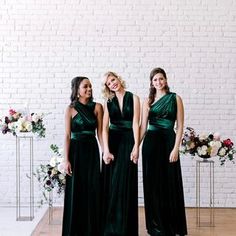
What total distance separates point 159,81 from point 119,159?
2.72 ft

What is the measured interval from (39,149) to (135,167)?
1.94 meters

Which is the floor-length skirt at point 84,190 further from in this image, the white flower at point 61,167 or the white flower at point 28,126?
the white flower at point 28,126

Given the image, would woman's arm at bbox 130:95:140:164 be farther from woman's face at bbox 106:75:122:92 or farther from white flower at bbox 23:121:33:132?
white flower at bbox 23:121:33:132

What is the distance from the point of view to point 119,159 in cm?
453

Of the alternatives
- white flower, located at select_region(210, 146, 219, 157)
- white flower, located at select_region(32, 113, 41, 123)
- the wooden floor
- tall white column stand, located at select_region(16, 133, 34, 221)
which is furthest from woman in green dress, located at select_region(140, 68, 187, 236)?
tall white column stand, located at select_region(16, 133, 34, 221)

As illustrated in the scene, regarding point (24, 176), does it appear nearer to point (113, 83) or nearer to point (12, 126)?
point (12, 126)

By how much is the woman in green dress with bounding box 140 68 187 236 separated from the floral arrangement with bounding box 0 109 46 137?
1.28m

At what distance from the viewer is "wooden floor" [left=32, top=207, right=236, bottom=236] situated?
16.0ft

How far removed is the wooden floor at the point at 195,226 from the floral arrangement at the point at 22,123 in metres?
0.97

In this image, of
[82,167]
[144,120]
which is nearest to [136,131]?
[144,120]

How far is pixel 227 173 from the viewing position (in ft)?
20.0

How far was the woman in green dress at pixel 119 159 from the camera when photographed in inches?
177

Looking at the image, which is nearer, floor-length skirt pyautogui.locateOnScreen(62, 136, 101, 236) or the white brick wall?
floor-length skirt pyautogui.locateOnScreen(62, 136, 101, 236)

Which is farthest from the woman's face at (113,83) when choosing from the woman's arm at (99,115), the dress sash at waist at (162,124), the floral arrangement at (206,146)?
the floral arrangement at (206,146)
